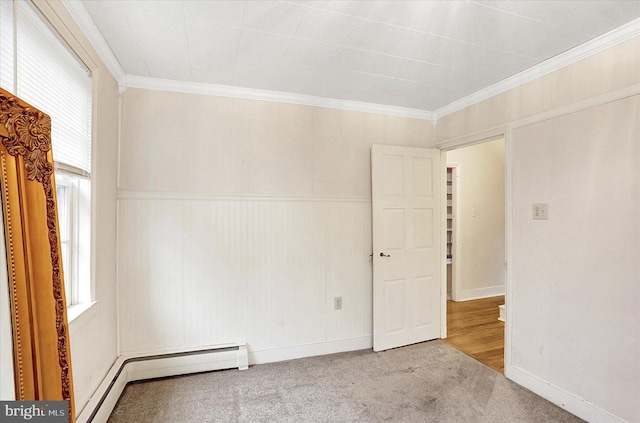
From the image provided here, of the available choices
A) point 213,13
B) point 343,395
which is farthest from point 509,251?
point 213,13

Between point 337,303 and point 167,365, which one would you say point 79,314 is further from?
point 337,303

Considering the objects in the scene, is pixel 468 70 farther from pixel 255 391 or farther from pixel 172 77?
pixel 255 391

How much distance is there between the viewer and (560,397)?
2.18 meters

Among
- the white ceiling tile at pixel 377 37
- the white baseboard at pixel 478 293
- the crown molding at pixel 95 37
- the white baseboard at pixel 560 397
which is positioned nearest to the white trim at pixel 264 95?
the crown molding at pixel 95 37

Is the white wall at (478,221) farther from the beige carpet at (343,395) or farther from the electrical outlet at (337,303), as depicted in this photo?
A: the electrical outlet at (337,303)

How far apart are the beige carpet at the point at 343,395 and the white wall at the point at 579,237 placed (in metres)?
0.31

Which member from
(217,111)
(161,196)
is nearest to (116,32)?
(217,111)

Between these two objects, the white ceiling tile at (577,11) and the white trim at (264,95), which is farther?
the white trim at (264,95)

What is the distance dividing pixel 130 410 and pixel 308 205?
80.3 inches

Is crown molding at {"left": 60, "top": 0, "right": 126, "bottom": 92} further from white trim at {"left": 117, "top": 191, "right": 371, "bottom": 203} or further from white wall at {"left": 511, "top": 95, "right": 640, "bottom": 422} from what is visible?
white wall at {"left": 511, "top": 95, "right": 640, "bottom": 422}

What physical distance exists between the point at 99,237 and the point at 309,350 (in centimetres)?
200

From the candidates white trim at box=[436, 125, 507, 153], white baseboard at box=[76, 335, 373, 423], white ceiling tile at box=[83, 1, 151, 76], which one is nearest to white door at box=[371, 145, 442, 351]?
white trim at box=[436, 125, 507, 153]

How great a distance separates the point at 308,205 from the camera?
2.98 meters

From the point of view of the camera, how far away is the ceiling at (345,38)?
169cm
